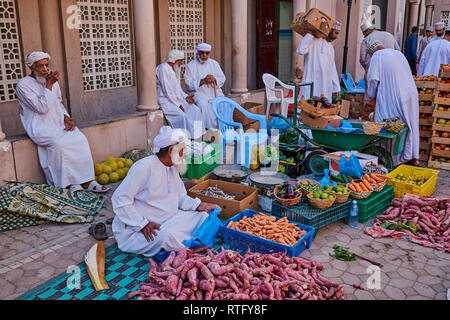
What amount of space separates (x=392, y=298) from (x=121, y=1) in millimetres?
7480

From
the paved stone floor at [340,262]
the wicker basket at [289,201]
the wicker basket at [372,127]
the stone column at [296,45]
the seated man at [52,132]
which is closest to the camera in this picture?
the paved stone floor at [340,262]

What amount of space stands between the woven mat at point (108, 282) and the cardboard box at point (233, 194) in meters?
1.23

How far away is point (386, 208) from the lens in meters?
5.69

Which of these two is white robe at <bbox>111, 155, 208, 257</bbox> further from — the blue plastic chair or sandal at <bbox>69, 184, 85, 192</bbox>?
the blue plastic chair

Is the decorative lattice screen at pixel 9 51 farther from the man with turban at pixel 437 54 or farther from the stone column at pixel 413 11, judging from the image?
the stone column at pixel 413 11

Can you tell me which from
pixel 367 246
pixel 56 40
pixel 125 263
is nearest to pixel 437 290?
pixel 367 246

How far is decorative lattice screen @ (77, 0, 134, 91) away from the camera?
7879 mm

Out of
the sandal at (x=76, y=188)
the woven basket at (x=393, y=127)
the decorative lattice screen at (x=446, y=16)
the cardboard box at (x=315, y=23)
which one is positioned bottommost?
the sandal at (x=76, y=188)

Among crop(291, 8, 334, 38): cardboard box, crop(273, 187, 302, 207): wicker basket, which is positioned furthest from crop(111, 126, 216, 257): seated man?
crop(291, 8, 334, 38): cardboard box

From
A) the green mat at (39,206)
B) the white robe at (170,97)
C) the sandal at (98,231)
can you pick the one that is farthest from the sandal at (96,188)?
the white robe at (170,97)

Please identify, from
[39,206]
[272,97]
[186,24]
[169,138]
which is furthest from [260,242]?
[186,24]

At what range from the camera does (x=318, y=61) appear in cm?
949

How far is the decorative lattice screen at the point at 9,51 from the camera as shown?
263 inches
